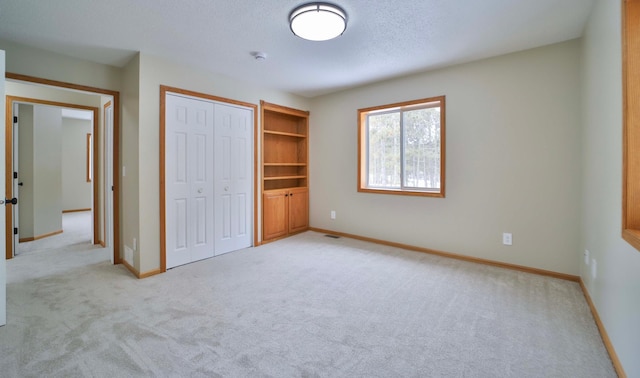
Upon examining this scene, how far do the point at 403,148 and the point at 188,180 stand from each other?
2894 mm

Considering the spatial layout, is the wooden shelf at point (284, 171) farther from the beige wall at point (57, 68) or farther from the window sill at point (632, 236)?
the window sill at point (632, 236)

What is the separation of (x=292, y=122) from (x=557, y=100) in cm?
372

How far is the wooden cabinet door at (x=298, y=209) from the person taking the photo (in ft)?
16.1

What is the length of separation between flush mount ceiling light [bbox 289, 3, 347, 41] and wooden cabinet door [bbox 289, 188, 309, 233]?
112 inches

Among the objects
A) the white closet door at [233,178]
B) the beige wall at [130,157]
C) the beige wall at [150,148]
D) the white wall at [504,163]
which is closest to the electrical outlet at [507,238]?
the white wall at [504,163]

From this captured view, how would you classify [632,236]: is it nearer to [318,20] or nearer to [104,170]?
[318,20]

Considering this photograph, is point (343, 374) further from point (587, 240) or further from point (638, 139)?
point (587, 240)

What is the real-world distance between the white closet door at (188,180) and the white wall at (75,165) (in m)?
6.38

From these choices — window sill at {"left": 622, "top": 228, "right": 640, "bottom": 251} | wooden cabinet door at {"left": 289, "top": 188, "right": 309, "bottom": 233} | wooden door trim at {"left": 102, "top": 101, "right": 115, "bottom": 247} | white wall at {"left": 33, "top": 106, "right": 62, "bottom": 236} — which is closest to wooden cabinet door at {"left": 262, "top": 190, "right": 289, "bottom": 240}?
wooden cabinet door at {"left": 289, "top": 188, "right": 309, "bottom": 233}

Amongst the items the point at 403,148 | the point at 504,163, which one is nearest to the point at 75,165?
the point at 403,148

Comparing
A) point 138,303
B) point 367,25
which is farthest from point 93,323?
point 367,25

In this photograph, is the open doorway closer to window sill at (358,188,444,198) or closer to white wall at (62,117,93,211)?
white wall at (62,117,93,211)

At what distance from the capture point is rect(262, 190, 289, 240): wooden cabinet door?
445 cm

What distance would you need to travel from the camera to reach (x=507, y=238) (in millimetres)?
3240
